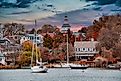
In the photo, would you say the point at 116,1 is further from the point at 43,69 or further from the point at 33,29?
the point at 43,69

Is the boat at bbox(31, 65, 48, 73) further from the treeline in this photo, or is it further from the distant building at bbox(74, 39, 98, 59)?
the treeline

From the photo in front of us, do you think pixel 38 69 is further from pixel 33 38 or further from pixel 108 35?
pixel 108 35

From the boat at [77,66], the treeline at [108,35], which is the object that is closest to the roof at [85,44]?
the treeline at [108,35]

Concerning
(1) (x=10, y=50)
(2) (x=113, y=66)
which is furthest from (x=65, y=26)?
(1) (x=10, y=50)

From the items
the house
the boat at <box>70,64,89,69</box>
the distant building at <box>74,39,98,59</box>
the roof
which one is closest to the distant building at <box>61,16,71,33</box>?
the distant building at <box>74,39,98,59</box>

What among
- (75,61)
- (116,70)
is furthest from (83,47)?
(116,70)

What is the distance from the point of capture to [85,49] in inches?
477

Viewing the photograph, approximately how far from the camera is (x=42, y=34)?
11.9m

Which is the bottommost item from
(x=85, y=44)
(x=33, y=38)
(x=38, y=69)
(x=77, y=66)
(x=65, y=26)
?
(x=38, y=69)

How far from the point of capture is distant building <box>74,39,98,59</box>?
11.8m

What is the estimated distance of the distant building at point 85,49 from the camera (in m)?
11.8

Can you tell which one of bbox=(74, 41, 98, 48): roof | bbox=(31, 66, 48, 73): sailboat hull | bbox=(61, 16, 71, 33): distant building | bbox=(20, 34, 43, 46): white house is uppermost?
bbox=(61, 16, 71, 33): distant building

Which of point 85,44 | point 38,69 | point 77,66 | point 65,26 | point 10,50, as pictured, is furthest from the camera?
point 38,69

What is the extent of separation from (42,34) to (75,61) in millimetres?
1196
